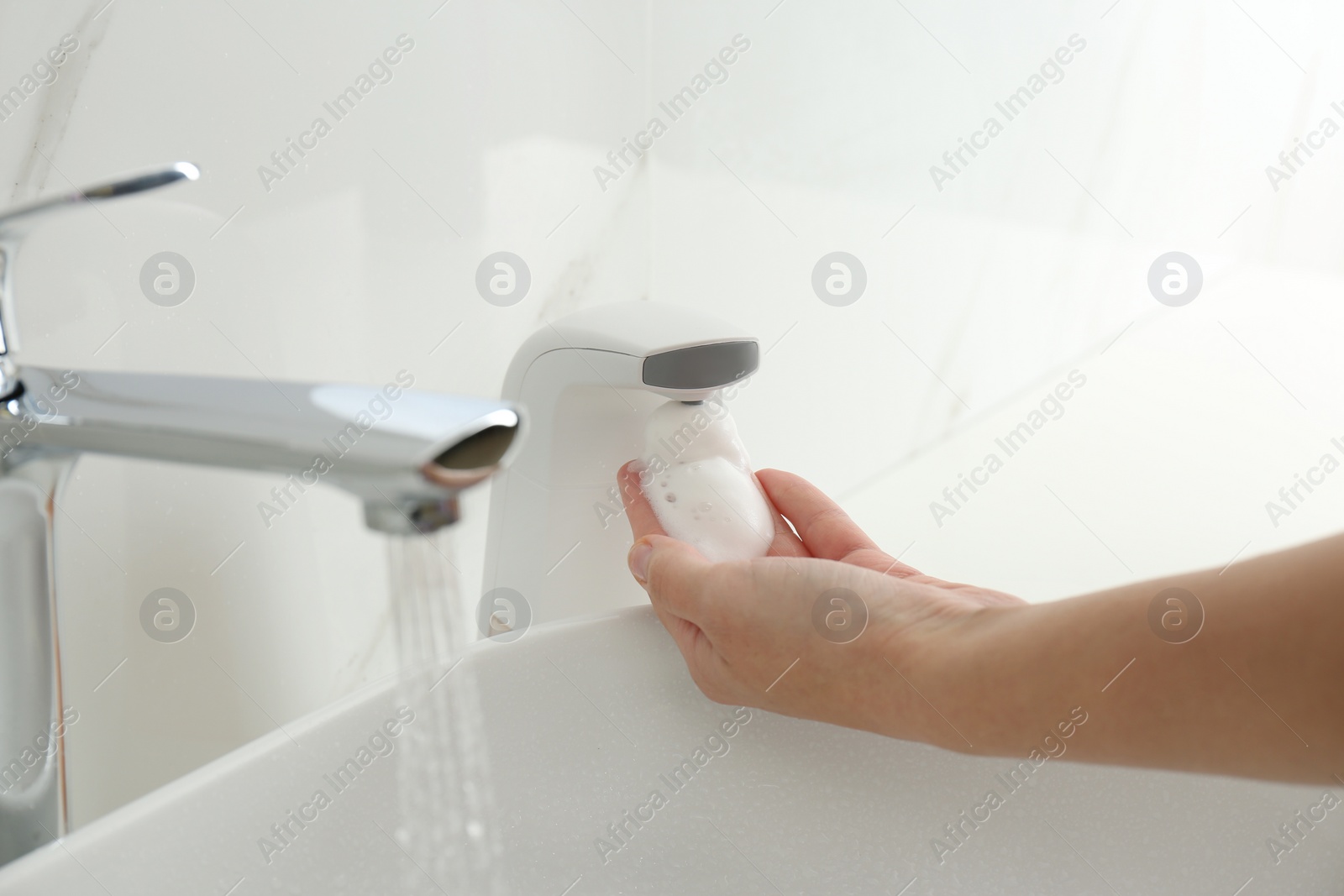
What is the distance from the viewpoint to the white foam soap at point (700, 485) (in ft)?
1.53

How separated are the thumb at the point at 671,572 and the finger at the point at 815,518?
88 millimetres

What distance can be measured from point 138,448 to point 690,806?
256mm

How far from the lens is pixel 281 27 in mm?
494

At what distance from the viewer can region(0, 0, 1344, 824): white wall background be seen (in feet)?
1.45

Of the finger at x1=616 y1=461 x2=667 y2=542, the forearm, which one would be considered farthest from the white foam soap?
the forearm

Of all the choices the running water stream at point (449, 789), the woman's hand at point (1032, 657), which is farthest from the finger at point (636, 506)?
the running water stream at point (449, 789)

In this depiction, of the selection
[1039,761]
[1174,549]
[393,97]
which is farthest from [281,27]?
[1174,549]

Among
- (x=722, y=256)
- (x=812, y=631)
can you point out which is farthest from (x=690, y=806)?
(x=722, y=256)

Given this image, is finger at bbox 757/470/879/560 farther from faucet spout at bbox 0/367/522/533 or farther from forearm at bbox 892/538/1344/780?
faucet spout at bbox 0/367/522/533

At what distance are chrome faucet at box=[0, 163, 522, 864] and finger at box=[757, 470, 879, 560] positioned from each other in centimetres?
33

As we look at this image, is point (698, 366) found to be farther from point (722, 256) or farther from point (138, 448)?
point (722, 256)

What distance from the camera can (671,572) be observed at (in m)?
0.42

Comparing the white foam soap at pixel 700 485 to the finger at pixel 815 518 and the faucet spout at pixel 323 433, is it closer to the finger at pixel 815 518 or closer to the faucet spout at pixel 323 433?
the finger at pixel 815 518

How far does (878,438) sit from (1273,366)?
874 millimetres
